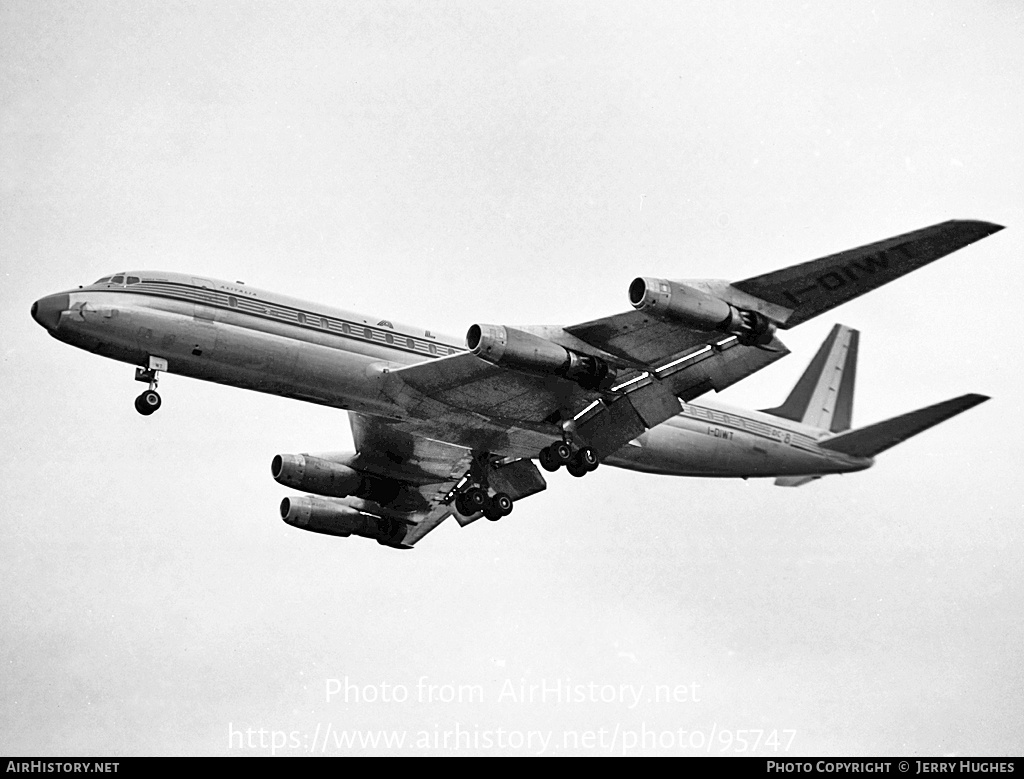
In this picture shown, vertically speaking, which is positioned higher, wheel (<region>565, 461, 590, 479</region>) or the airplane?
the airplane

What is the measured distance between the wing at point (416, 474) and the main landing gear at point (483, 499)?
22 cm

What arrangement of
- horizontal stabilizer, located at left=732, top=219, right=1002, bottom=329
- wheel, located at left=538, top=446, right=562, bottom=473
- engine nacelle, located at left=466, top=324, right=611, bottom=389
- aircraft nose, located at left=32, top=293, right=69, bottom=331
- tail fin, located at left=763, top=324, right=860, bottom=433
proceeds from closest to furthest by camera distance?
horizontal stabilizer, located at left=732, top=219, right=1002, bottom=329 < aircraft nose, located at left=32, top=293, right=69, bottom=331 < engine nacelle, located at left=466, top=324, right=611, bottom=389 < wheel, located at left=538, top=446, right=562, bottom=473 < tail fin, located at left=763, top=324, right=860, bottom=433

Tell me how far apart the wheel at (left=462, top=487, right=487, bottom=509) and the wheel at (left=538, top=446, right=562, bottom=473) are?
2980mm

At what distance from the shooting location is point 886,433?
1407 inches

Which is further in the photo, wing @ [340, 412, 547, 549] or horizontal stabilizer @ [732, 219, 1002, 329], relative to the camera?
wing @ [340, 412, 547, 549]

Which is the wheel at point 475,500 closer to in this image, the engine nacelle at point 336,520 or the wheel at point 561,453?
A: the wheel at point 561,453

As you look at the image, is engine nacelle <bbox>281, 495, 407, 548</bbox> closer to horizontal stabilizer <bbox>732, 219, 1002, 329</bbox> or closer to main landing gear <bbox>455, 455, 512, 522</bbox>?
main landing gear <bbox>455, 455, 512, 522</bbox>

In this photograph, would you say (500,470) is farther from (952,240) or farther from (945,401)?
(952,240)

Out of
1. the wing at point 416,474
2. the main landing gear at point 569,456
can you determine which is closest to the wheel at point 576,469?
the main landing gear at point 569,456

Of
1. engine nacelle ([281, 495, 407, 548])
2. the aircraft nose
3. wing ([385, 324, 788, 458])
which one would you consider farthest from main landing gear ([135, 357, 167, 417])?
engine nacelle ([281, 495, 407, 548])

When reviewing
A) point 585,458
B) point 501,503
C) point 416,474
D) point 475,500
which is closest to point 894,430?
point 585,458

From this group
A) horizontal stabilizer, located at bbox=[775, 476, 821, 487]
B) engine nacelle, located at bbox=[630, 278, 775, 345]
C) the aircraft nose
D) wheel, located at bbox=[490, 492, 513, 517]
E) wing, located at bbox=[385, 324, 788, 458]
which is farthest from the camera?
horizontal stabilizer, located at bbox=[775, 476, 821, 487]

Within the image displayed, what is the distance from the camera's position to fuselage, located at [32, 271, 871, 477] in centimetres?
2953
